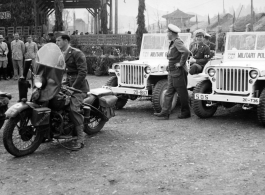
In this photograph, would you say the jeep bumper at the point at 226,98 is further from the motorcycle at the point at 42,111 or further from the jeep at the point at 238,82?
the motorcycle at the point at 42,111

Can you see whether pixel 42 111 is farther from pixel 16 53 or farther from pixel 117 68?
pixel 16 53

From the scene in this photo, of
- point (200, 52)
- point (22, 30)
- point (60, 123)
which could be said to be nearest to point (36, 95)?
point (60, 123)

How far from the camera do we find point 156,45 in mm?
10742

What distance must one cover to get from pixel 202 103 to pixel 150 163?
3.15m

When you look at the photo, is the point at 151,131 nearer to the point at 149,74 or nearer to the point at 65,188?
the point at 149,74

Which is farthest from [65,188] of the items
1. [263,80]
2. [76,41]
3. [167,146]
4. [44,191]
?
[76,41]

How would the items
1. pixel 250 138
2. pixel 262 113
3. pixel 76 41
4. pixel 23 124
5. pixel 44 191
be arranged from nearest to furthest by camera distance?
1. pixel 44 191
2. pixel 23 124
3. pixel 250 138
4. pixel 262 113
5. pixel 76 41

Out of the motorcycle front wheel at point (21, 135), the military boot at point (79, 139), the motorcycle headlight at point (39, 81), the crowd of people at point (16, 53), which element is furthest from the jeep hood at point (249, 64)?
the crowd of people at point (16, 53)

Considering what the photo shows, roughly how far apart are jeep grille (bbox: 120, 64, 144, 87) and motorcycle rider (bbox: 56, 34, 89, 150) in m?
2.94

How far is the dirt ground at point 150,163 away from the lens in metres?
5.12

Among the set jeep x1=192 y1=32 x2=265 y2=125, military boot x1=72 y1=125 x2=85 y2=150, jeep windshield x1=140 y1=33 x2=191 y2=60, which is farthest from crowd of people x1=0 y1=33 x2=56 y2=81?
military boot x1=72 y1=125 x2=85 y2=150

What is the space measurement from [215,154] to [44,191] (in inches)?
94.7

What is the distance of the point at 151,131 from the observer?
26.0ft

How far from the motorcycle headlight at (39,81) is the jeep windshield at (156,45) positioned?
472 cm
